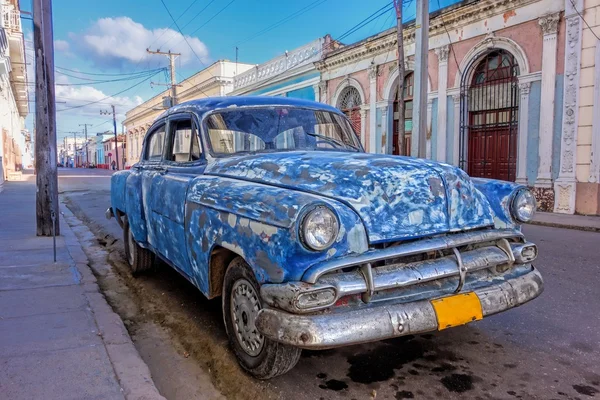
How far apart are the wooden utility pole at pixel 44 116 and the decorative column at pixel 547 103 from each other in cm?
1164

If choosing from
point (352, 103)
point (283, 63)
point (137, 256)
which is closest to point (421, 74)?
point (352, 103)

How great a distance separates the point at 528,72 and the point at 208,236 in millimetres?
12546

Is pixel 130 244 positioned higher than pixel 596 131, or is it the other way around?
pixel 596 131

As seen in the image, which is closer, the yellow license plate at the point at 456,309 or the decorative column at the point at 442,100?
the yellow license plate at the point at 456,309

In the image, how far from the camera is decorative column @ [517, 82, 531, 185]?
12.9 m

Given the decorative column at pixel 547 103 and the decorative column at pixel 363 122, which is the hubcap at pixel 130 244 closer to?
the decorative column at pixel 547 103

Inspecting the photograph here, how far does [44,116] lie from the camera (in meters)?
7.14

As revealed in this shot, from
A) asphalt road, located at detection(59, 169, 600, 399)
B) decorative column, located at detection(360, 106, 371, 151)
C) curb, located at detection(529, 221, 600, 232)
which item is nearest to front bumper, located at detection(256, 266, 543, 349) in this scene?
asphalt road, located at detection(59, 169, 600, 399)

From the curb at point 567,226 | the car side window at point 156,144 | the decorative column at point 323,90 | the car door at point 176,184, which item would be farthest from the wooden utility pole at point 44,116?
the decorative column at point 323,90

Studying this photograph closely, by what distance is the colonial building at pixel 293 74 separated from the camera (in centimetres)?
2111

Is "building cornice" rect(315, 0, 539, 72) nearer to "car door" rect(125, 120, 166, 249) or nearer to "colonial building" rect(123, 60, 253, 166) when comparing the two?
"colonial building" rect(123, 60, 253, 166)

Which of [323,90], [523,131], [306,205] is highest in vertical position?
[323,90]

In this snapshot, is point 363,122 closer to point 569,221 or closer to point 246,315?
point 569,221

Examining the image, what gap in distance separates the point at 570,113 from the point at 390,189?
1145 cm
